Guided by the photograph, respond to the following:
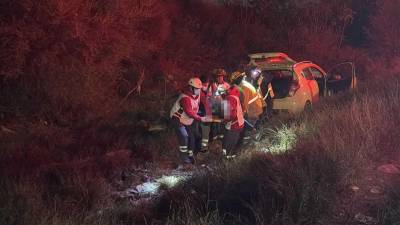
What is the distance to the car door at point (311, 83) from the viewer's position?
39.1ft

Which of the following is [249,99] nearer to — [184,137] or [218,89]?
[218,89]

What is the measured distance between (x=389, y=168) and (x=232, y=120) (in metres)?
3.21

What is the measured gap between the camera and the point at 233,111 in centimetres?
868

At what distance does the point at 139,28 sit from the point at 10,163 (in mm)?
8128

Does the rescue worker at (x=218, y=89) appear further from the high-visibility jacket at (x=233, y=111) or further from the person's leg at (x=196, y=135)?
the high-visibility jacket at (x=233, y=111)

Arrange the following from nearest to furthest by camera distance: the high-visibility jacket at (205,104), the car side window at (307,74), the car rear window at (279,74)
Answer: the high-visibility jacket at (205,104) < the car rear window at (279,74) < the car side window at (307,74)

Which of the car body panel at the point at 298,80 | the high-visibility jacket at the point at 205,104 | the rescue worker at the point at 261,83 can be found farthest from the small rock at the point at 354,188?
the car body panel at the point at 298,80

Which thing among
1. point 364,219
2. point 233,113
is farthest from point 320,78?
point 364,219

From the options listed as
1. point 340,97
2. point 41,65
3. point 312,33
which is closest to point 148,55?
point 41,65

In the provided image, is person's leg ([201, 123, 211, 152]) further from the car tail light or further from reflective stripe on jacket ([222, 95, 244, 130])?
the car tail light

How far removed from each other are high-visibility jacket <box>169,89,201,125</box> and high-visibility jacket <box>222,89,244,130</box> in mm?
487

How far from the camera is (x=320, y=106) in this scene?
33.5ft

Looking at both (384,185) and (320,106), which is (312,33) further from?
(384,185)

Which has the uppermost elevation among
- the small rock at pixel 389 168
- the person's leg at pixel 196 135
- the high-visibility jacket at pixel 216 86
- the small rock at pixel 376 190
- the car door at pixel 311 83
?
the high-visibility jacket at pixel 216 86
